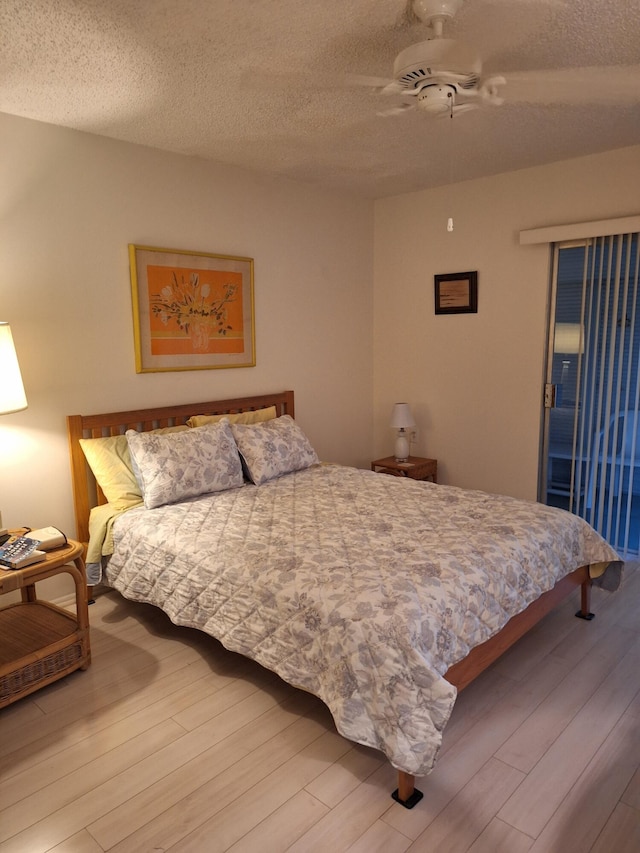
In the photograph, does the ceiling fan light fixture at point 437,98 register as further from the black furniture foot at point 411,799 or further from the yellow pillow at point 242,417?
the black furniture foot at point 411,799

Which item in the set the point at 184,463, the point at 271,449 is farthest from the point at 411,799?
the point at 271,449

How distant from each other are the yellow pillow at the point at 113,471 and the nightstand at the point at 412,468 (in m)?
1.94

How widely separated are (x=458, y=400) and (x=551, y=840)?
10.1 feet

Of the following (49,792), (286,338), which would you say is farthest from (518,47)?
(49,792)

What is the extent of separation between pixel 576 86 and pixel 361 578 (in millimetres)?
2302

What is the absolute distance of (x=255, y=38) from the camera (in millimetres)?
2059

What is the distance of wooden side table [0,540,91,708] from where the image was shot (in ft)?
7.37

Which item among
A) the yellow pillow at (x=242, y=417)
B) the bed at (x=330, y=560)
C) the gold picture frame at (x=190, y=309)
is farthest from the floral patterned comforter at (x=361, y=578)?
the gold picture frame at (x=190, y=309)

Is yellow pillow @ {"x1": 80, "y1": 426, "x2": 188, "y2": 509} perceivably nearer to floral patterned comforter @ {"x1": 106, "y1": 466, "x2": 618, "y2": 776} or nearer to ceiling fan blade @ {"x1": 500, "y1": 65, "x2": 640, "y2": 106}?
floral patterned comforter @ {"x1": 106, "y1": 466, "x2": 618, "y2": 776}

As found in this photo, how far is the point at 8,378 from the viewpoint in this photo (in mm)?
2418

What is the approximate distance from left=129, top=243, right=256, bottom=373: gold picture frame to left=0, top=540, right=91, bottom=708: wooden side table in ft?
4.33

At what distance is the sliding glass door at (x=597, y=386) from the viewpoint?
3.51 meters

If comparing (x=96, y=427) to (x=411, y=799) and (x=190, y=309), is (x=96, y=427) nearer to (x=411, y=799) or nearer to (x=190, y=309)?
(x=190, y=309)

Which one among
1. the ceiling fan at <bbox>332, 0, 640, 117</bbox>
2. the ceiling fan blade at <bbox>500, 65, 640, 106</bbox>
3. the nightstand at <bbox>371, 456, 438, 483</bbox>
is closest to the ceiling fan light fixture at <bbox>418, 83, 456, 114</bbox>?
the ceiling fan at <bbox>332, 0, 640, 117</bbox>
